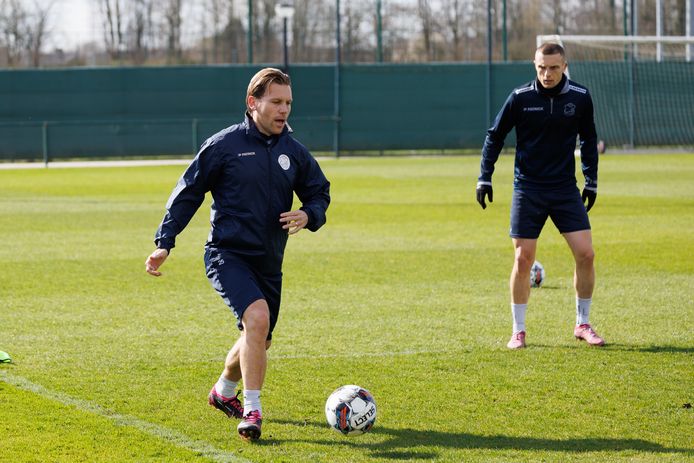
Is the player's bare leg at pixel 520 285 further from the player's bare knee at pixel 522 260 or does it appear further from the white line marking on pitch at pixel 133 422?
the white line marking on pitch at pixel 133 422

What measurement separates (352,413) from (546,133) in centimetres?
312

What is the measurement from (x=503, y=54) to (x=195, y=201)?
34.5 metres

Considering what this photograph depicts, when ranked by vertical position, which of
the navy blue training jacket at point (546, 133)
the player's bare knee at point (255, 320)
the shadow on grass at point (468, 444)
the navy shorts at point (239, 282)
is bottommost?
the shadow on grass at point (468, 444)

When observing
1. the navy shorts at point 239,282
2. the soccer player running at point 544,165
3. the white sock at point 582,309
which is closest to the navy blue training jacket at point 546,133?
the soccer player running at point 544,165

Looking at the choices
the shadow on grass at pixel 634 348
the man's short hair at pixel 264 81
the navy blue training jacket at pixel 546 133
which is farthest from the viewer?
the navy blue training jacket at pixel 546 133

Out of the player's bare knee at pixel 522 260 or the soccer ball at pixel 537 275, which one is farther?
the soccer ball at pixel 537 275

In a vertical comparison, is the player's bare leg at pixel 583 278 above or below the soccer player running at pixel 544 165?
below

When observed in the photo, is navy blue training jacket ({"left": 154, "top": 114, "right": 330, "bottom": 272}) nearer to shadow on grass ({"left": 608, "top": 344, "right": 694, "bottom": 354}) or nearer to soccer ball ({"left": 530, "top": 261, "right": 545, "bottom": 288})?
shadow on grass ({"left": 608, "top": 344, "right": 694, "bottom": 354})

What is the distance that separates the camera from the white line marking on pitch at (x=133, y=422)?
536cm

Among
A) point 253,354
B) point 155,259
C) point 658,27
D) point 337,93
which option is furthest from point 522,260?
point 658,27

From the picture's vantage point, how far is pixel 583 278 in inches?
322

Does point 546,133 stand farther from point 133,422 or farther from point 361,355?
point 133,422

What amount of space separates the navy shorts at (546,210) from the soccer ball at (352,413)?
2.72 m

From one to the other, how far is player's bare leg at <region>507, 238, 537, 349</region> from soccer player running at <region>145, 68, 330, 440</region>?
8.16 ft
